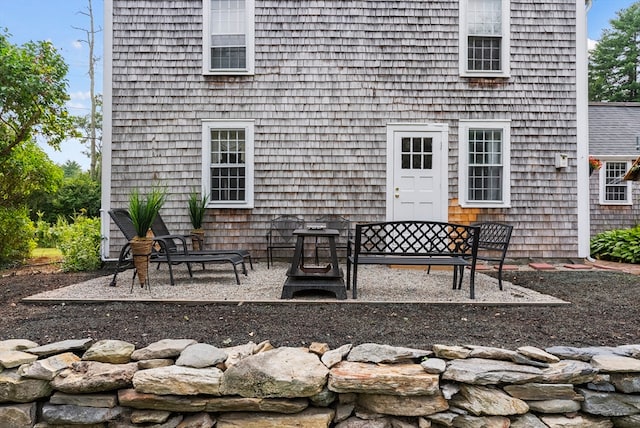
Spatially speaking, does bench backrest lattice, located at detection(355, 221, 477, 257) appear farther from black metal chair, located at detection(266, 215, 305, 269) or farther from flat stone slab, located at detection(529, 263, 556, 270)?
flat stone slab, located at detection(529, 263, 556, 270)

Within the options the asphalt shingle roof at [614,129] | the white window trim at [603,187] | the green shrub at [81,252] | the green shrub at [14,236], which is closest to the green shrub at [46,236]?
the green shrub at [14,236]

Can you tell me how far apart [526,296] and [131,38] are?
665 cm

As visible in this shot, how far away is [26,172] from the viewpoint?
6461 mm

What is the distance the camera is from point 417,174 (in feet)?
19.9

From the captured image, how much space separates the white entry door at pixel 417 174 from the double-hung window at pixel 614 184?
6012 millimetres

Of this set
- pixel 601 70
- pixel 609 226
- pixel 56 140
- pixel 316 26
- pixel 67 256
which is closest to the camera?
pixel 67 256

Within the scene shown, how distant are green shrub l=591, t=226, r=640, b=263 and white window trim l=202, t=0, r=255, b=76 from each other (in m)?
7.30

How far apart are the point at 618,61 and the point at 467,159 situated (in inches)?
877

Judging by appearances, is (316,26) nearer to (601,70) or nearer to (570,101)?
(570,101)

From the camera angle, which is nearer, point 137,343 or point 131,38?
point 137,343

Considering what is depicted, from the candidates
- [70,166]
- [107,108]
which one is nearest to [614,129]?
[107,108]

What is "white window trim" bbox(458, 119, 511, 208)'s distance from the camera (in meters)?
6.08

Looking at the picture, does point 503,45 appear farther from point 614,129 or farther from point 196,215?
point 614,129

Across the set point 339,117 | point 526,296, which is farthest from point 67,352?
point 339,117
